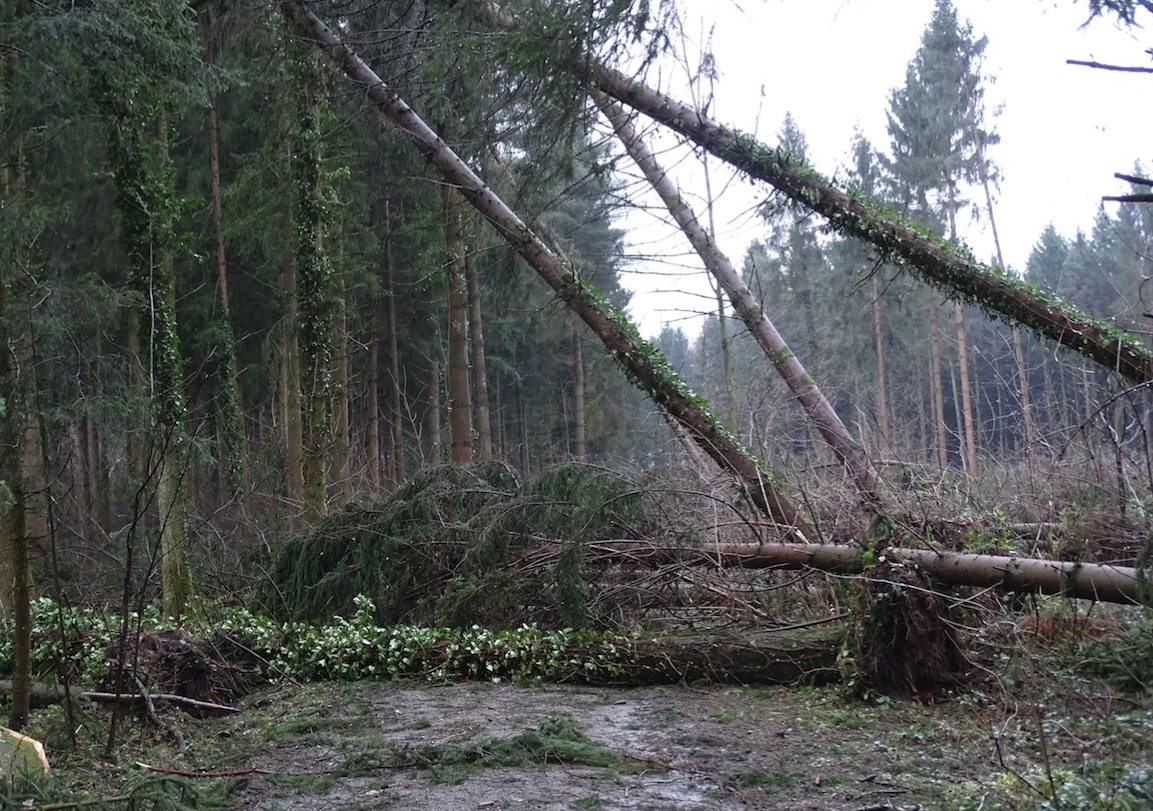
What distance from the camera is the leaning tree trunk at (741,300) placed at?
9742mm

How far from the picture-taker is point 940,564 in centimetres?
575

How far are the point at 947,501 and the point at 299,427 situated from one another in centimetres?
1234

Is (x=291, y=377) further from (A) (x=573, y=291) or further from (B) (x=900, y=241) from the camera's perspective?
(B) (x=900, y=241)

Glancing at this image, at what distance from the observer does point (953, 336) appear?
28.0 m

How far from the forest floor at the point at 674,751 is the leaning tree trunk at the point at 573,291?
3312mm

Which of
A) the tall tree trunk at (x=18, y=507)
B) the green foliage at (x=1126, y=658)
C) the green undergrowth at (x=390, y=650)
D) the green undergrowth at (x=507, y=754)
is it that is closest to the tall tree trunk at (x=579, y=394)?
the green undergrowth at (x=390, y=650)

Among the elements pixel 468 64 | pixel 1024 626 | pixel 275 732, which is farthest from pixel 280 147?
pixel 1024 626

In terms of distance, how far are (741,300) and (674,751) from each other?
7.07 meters

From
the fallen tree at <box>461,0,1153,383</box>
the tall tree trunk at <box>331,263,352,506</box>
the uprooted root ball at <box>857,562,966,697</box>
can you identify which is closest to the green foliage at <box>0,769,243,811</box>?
the uprooted root ball at <box>857,562,966,697</box>

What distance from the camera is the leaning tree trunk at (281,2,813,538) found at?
9.27 metres

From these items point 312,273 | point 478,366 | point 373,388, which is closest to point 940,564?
point 312,273

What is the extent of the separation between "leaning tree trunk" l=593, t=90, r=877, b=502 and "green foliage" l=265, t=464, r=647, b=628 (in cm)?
306

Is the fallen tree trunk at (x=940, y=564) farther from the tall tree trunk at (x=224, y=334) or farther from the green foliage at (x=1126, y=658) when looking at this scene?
the tall tree trunk at (x=224, y=334)

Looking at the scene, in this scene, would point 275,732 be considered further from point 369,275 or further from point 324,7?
point 369,275
